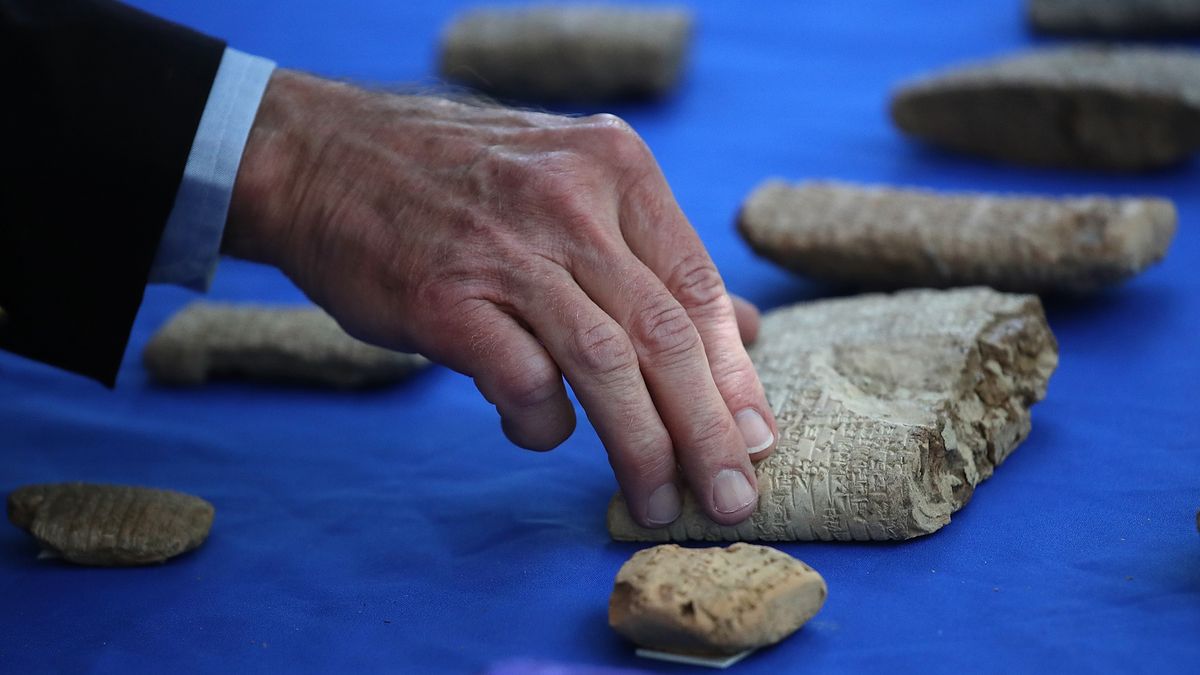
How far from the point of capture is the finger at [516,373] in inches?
56.2

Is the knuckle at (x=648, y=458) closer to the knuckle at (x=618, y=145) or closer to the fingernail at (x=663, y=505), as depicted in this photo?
the fingernail at (x=663, y=505)

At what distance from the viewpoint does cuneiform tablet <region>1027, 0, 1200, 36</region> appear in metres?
3.39

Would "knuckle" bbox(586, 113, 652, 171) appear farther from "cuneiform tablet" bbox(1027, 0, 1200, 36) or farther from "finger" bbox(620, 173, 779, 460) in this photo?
"cuneiform tablet" bbox(1027, 0, 1200, 36)

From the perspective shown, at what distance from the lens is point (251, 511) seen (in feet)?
5.42

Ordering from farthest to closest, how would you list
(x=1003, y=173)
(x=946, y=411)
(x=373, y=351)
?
(x=1003, y=173), (x=373, y=351), (x=946, y=411)

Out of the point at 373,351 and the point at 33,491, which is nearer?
the point at 33,491

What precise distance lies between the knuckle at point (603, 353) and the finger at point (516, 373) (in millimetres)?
55

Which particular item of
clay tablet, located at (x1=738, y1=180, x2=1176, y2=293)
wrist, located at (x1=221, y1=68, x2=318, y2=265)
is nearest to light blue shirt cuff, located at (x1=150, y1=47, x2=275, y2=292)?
wrist, located at (x1=221, y1=68, x2=318, y2=265)

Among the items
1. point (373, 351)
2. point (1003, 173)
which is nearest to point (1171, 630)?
point (373, 351)

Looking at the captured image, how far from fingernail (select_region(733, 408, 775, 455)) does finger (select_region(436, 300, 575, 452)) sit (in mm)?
198

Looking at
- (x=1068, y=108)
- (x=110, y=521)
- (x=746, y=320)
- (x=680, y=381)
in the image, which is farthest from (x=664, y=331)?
(x=1068, y=108)

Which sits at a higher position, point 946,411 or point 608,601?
point 946,411

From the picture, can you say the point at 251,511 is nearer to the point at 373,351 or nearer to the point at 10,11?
the point at 373,351

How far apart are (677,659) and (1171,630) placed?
18.6 inches
